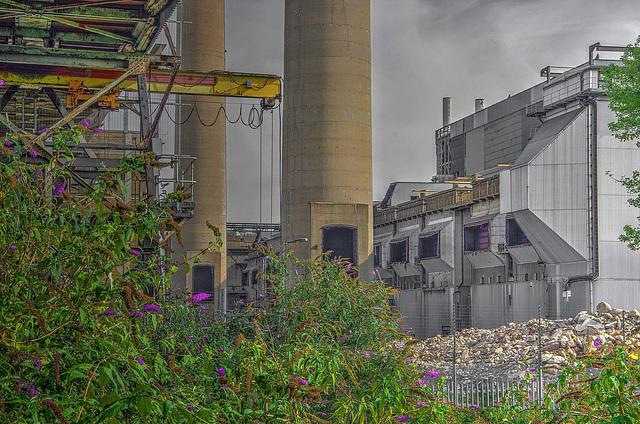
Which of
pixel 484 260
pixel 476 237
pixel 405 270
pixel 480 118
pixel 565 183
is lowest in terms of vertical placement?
pixel 405 270

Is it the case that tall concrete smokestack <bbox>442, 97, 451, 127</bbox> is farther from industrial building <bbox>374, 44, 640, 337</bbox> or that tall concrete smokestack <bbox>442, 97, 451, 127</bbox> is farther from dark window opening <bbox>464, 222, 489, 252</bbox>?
dark window opening <bbox>464, 222, 489, 252</bbox>

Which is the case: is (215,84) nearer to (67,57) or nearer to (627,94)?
(67,57)

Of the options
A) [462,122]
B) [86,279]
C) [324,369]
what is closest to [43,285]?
[86,279]

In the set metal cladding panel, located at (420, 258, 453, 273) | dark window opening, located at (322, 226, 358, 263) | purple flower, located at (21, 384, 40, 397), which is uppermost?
dark window opening, located at (322, 226, 358, 263)

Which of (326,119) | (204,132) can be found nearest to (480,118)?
(204,132)

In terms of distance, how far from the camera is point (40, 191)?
199 inches

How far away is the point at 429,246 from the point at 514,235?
871 centimetres

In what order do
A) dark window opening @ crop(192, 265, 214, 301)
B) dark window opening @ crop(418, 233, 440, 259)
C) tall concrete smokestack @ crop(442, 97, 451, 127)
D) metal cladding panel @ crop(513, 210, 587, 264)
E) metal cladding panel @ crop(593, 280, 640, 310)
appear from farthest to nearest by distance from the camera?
tall concrete smokestack @ crop(442, 97, 451, 127)
dark window opening @ crop(192, 265, 214, 301)
dark window opening @ crop(418, 233, 440, 259)
metal cladding panel @ crop(513, 210, 587, 264)
metal cladding panel @ crop(593, 280, 640, 310)

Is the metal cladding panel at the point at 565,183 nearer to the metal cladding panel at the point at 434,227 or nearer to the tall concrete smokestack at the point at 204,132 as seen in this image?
the metal cladding panel at the point at 434,227

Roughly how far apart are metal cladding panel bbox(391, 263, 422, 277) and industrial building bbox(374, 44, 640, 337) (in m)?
3.36

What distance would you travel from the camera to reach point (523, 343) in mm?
30094

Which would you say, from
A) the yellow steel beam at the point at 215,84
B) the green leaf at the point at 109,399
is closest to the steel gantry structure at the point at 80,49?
the yellow steel beam at the point at 215,84

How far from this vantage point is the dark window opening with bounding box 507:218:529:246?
3747 cm

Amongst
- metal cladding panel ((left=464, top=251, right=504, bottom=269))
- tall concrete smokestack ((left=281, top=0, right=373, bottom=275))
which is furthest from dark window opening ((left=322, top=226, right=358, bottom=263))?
metal cladding panel ((left=464, top=251, right=504, bottom=269))
